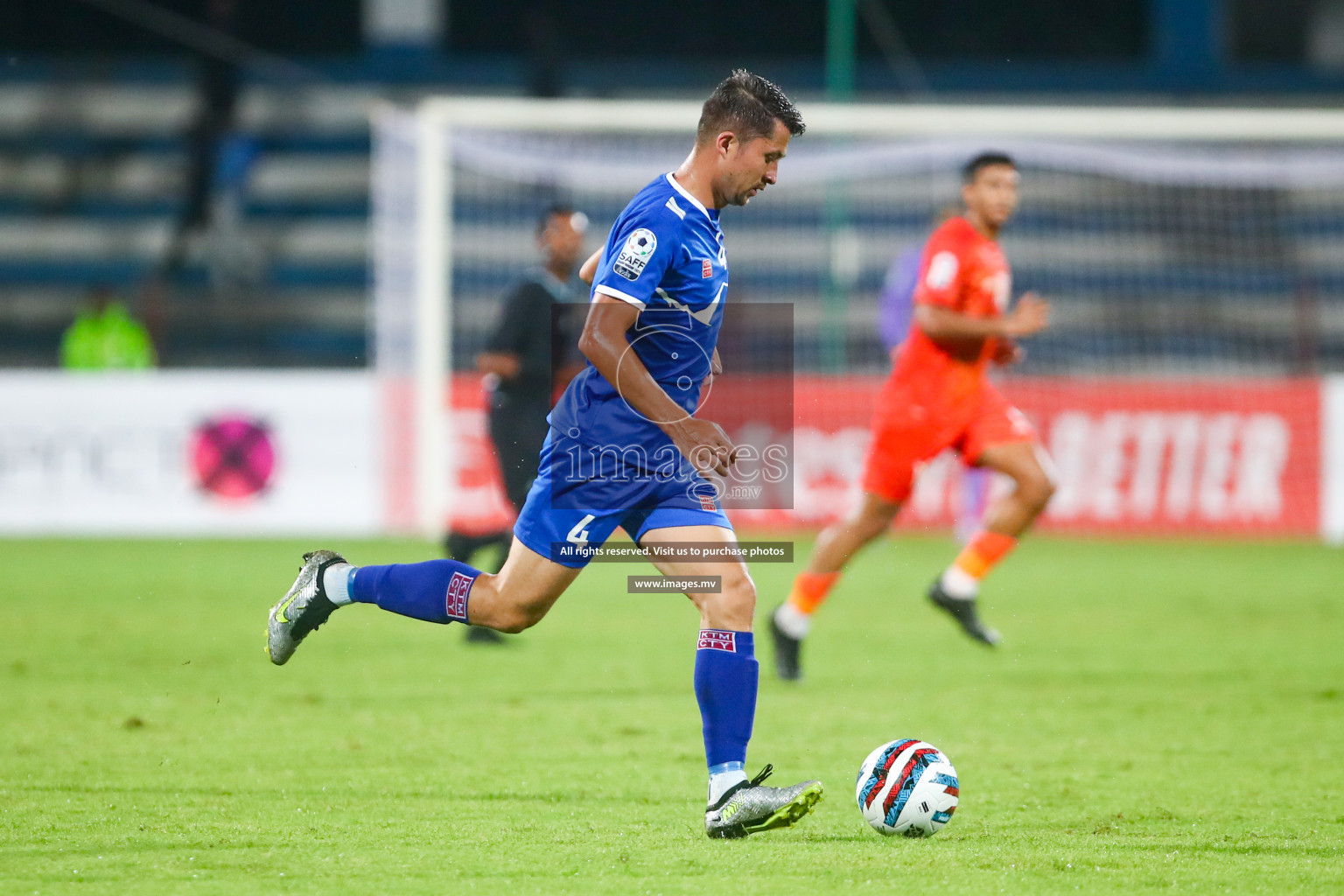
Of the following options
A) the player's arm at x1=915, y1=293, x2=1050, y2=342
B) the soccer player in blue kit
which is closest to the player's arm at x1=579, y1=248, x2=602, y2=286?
the soccer player in blue kit

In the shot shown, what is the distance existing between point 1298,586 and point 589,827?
28.0 ft

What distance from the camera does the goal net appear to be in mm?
14523

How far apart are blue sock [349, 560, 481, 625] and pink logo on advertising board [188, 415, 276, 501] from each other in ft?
34.8

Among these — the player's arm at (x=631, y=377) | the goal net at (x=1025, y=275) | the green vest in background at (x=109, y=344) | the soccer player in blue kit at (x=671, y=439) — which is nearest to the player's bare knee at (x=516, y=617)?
the soccer player in blue kit at (x=671, y=439)

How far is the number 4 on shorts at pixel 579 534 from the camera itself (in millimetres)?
4809

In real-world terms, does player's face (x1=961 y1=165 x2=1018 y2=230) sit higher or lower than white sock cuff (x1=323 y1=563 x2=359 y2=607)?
higher

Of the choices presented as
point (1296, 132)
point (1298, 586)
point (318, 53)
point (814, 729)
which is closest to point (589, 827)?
point (814, 729)

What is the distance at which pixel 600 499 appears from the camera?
4793mm

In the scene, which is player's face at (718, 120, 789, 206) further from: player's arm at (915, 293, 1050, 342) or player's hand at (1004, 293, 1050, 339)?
player's arm at (915, 293, 1050, 342)

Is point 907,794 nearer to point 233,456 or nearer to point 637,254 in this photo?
point 637,254

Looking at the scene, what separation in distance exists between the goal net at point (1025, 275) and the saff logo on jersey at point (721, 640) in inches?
372

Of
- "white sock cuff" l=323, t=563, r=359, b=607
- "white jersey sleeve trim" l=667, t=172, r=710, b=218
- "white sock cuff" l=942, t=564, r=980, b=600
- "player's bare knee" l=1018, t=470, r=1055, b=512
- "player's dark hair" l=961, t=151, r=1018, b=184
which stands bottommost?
"white sock cuff" l=942, t=564, r=980, b=600

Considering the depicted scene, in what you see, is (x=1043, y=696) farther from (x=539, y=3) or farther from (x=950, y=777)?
(x=539, y=3)

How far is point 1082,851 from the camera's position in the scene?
175 inches
